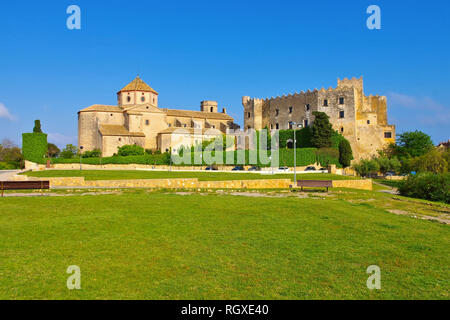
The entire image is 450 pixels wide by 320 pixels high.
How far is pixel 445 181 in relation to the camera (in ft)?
78.3

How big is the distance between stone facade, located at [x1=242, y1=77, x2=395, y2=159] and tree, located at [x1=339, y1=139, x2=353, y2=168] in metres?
3.20

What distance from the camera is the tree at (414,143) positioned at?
6531cm

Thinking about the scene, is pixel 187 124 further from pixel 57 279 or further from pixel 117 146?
pixel 57 279

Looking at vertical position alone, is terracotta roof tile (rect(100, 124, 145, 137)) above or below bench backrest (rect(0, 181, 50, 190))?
above

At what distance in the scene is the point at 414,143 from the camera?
6756cm

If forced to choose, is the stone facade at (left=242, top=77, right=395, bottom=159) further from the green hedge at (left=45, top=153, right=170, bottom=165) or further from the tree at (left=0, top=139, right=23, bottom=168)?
the tree at (left=0, top=139, right=23, bottom=168)

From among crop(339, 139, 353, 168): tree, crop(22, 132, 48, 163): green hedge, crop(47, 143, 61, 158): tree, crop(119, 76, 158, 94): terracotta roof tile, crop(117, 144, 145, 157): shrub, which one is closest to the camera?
crop(339, 139, 353, 168): tree

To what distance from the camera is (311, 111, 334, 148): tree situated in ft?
195

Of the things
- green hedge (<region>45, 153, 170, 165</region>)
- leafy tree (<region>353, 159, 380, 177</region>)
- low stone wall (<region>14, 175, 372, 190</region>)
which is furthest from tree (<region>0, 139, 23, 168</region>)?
Answer: leafy tree (<region>353, 159, 380, 177</region>)

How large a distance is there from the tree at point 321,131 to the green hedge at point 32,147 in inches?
1864

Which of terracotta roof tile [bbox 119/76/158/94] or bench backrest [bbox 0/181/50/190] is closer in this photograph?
bench backrest [bbox 0/181/50/190]

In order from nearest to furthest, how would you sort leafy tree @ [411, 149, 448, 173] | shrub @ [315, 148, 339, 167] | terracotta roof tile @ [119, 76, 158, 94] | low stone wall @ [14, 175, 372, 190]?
low stone wall @ [14, 175, 372, 190], leafy tree @ [411, 149, 448, 173], shrub @ [315, 148, 339, 167], terracotta roof tile @ [119, 76, 158, 94]

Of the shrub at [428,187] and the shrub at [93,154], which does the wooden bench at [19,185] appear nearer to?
the shrub at [428,187]

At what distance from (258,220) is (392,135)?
6309 cm
